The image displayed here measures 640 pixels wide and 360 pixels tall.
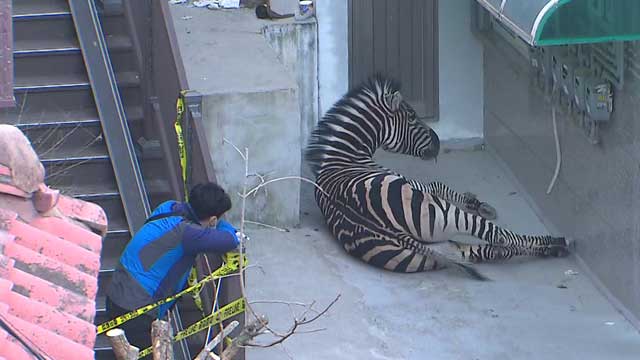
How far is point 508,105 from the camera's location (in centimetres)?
1220

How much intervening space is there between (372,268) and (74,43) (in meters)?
2.84

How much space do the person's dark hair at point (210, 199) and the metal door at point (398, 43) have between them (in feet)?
18.4

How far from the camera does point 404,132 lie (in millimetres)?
11562

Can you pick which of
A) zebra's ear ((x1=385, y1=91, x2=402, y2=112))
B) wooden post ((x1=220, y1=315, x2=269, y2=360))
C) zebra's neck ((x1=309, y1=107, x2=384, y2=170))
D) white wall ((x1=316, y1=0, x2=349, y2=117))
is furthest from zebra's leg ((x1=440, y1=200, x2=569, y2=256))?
wooden post ((x1=220, y1=315, x2=269, y2=360))

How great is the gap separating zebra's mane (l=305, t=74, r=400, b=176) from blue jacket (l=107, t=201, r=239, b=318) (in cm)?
405

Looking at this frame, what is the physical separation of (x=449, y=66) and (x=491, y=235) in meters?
2.60

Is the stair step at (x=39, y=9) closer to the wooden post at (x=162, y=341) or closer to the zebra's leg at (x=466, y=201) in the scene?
the zebra's leg at (x=466, y=201)

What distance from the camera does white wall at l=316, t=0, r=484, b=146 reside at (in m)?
12.4

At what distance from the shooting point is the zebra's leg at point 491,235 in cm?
1057

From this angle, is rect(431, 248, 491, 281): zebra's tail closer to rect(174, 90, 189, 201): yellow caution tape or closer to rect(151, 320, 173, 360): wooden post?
rect(174, 90, 189, 201): yellow caution tape

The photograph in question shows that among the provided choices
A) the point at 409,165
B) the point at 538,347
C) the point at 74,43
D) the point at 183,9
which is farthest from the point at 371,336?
the point at 183,9

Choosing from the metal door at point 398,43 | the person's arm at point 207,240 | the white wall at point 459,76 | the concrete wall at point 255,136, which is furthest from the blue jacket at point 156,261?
the white wall at point 459,76

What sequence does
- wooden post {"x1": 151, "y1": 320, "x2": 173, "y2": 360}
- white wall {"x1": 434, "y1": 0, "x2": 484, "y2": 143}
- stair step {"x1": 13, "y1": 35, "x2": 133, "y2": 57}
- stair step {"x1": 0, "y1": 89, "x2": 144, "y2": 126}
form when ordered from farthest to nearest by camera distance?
white wall {"x1": 434, "y1": 0, "x2": 484, "y2": 143}
stair step {"x1": 13, "y1": 35, "x2": 133, "y2": 57}
stair step {"x1": 0, "y1": 89, "x2": 144, "y2": 126}
wooden post {"x1": 151, "y1": 320, "x2": 173, "y2": 360}

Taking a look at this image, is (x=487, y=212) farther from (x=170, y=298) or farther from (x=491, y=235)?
(x=170, y=298)
